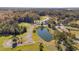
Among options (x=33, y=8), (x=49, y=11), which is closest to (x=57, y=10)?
(x=49, y=11)

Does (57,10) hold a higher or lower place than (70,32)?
higher

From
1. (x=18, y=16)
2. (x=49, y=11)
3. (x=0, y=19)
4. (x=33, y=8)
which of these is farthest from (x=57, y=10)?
(x=0, y=19)

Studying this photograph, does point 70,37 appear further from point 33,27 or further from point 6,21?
point 6,21
